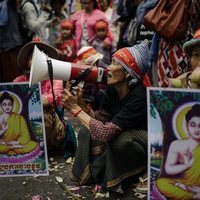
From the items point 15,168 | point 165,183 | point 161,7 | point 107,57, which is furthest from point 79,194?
point 107,57

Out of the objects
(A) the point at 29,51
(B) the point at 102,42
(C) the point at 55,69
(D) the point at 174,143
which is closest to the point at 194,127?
(D) the point at 174,143

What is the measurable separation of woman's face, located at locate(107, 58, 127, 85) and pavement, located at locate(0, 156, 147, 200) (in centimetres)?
105

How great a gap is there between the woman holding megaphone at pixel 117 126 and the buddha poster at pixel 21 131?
0.30 meters

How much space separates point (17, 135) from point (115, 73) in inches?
40.2

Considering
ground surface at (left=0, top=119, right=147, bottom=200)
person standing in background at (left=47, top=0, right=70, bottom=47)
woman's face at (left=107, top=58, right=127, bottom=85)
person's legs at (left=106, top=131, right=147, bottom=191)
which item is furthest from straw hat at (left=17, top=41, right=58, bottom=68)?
person standing in background at (left=47, top=0, right=70, bottom=47)

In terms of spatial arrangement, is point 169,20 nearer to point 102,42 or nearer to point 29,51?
→ point 29,51

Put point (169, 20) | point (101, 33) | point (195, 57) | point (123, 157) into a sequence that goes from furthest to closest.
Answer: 1. point (101, 33)
2. point (169, 20)
3. point (123, 157)
4. point (195, 57)

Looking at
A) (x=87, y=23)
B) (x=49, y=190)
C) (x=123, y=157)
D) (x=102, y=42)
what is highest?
(x=87, y=23)

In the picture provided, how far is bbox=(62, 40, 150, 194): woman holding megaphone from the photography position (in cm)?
376

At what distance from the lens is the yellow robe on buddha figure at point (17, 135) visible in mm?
3686

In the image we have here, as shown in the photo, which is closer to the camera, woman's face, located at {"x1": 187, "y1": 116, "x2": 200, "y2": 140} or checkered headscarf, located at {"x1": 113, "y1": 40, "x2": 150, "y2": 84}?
woman's face, located at {"x1": 187, "y1": 116, "x2": 200, "y2": 140}

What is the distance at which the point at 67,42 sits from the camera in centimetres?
707

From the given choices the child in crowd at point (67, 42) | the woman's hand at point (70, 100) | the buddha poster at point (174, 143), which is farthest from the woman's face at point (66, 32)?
the buddha poster at point (174, 143)

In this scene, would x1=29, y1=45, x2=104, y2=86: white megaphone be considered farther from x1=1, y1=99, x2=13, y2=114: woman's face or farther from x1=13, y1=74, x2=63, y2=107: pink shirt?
x1=13, y1=74, x2=63, y2=107: pink shirt
